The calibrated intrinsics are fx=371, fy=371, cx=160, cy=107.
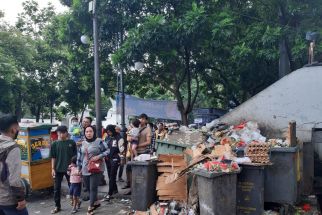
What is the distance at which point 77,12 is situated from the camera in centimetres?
1181

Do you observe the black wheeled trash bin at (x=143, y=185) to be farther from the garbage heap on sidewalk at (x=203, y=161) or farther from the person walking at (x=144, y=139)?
the person walking at (x=144, y=139)

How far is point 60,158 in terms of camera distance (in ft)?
23.2

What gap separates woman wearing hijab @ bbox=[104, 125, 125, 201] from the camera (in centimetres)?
768

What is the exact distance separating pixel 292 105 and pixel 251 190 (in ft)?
7.12

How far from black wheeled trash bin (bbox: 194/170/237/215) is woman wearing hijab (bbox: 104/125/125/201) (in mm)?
2899

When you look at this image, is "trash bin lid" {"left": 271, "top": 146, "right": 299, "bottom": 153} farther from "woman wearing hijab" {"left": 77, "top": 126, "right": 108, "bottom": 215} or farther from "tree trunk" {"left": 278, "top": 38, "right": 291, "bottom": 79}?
"tree trunk" {"left": 278, "top": 38, "right": 291, "bottom": 79}

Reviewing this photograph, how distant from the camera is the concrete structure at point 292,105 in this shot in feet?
21.5

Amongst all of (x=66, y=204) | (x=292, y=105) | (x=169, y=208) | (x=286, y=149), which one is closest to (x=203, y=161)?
(x=169, y=208)

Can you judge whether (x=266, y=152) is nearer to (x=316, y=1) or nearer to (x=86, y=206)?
(x=86, y=206)

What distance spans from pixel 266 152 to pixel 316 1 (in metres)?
5.90

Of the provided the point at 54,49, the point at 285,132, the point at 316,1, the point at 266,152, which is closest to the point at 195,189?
the point at 266,152

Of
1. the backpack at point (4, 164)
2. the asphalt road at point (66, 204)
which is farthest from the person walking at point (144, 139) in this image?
the backpack at point (4, 164)

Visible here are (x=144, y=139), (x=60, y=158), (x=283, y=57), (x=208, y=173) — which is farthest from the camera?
(x=283, y=57)

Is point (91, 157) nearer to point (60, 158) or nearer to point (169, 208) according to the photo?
point (60, 158)
